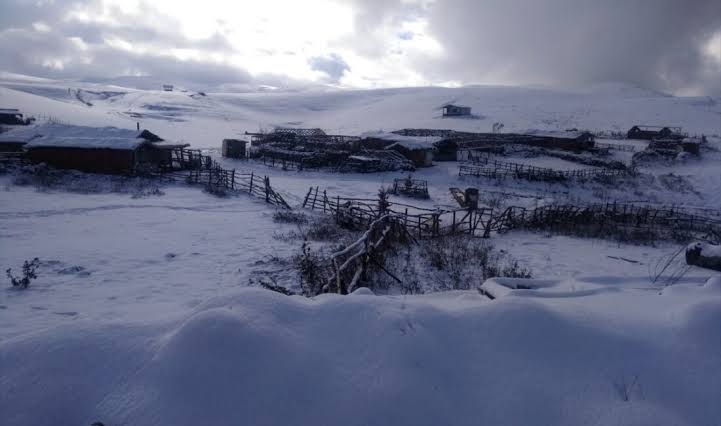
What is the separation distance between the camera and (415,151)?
4134 cm

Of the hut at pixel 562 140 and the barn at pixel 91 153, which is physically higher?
the hut at pixel 562 140

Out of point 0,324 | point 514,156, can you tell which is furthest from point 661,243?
point 514,156

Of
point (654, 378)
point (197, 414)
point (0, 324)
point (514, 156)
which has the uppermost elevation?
point (514, 156)

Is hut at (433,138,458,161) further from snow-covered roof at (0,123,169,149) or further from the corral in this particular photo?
snow-covered roof at (0,123,169,149)

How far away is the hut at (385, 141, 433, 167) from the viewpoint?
1625 inches

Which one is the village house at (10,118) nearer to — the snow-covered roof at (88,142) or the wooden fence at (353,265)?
the snow-covered roof at (88,142)

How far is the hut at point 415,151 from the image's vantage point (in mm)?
41281

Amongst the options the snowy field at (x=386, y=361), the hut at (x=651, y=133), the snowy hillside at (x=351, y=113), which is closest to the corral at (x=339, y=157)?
the snowy hillside at (x=351, y=113)

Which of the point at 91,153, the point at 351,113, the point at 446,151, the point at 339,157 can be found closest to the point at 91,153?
the point at 91,153

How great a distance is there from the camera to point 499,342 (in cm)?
349

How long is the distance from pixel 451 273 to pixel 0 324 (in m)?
8.65

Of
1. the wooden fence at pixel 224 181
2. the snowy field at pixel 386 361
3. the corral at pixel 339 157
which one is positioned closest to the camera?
the snowy field at pixel 386 361

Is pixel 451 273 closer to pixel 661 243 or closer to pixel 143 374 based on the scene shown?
pixel 143 374

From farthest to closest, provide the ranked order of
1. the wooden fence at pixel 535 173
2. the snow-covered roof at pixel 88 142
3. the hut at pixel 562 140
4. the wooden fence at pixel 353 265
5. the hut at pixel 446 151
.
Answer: the hut at pixel 562 140 → the hut at pixel 446 151 → the wooden fence at pixel 535 173 → the snow-covered roof at pixel 88 142 → the wooden fence at pixel 353 265
